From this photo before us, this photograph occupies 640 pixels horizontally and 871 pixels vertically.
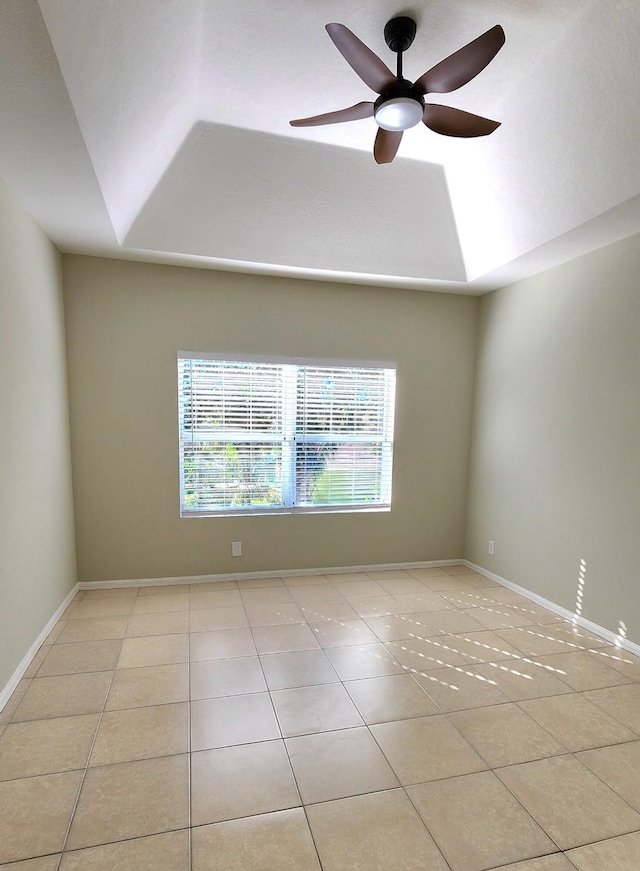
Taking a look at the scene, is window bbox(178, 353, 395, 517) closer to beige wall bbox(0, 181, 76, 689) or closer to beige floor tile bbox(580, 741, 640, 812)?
beige wall bbox(0, 181, 76, 689)

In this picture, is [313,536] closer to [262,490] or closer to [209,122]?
[262,490]

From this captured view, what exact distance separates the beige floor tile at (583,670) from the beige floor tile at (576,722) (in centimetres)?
15

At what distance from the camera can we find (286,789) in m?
1.80

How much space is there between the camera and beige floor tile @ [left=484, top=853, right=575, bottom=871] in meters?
1.50

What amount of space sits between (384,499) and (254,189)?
2812 mm

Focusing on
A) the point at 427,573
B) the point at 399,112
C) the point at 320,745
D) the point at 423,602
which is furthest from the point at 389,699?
the point at 399,112

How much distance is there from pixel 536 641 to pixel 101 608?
9.93ft

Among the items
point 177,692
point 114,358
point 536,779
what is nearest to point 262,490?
point 114,358

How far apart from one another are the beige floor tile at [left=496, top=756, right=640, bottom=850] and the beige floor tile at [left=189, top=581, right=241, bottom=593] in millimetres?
2472

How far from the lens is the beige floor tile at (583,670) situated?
8.38 ft

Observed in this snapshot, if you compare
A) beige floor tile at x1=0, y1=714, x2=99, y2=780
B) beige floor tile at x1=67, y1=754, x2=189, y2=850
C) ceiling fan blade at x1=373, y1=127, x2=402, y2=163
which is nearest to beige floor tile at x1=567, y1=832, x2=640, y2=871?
beige floor tile at x1=67, y1=754, x2=189, y2=850

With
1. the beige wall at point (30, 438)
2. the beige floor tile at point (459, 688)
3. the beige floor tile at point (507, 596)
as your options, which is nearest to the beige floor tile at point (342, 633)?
the beige floor tile at point (459, 688)

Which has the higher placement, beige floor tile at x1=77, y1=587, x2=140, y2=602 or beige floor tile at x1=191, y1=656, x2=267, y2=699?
beige floor tile at x1=191, y1=656, x2=267, y2=699

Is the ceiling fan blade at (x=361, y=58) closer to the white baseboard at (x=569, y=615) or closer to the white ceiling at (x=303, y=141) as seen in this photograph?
the white ceiling at (x=303, y=141)
